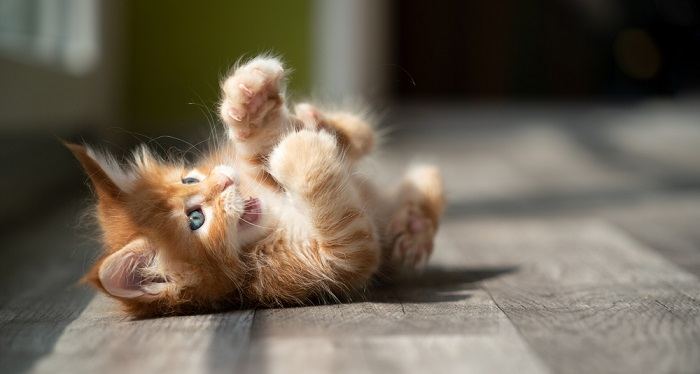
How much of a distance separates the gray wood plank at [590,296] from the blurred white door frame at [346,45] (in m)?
2.92

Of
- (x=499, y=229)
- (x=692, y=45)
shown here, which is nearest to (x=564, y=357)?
(x=499, y=229)

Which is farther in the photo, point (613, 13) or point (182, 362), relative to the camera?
point (613, 13)

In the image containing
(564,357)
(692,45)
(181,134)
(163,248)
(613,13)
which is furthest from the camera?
(613,13)

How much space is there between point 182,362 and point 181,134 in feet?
10.5

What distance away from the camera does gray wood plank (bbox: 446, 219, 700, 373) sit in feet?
3.23

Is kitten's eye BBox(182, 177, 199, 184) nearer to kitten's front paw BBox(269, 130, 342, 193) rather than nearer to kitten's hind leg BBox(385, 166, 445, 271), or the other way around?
kitten's front paw BBox(269, 130, 342, 193)

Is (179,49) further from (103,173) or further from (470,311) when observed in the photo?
(470,311)

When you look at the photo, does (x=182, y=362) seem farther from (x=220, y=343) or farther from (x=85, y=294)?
(x=85, y=294)

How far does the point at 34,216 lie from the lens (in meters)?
2.46

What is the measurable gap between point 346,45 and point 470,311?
3.89 m

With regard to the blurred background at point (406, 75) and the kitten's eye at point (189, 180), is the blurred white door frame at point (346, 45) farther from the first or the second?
the kitten's eye at point (189, 180)

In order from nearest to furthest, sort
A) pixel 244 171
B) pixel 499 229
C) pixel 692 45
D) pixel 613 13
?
pixel 244 171 < pixel 499 229 < pixel 692 45 < pixel 613 13

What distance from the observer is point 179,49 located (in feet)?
15.3

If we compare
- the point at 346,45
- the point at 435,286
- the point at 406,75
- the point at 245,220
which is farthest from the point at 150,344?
the point at 346,45
